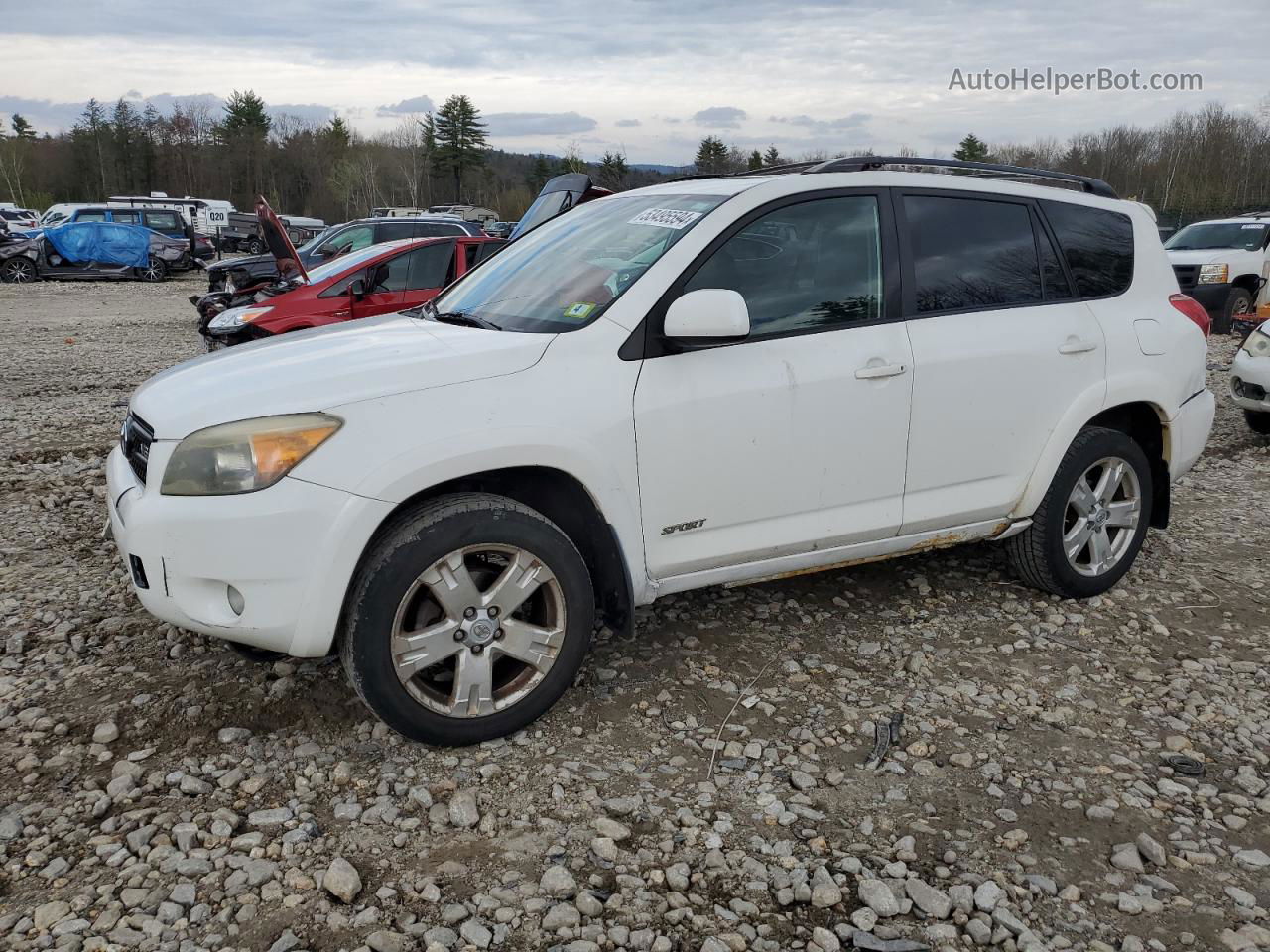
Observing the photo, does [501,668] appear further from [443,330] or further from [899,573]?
[899,573]

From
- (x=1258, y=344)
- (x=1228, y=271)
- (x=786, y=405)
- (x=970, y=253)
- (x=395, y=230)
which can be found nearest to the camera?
(x=786, y=405)

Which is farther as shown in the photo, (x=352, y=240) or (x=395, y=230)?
(x=395, y=230)

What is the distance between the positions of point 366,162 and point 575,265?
8260 cm

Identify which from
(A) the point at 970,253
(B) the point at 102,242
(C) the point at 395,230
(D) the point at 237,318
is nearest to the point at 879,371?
(A) the point at 970,253

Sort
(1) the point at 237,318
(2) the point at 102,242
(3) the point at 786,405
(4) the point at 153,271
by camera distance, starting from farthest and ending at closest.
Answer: (4) the point at 153,271
(2) the point at 102,242
(1) the point at 237,318
(3) the point at 786,405

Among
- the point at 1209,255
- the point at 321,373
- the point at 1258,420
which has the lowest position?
the point at 1258,420

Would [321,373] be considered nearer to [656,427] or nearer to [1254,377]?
[656,427]

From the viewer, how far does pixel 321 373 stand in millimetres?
3043

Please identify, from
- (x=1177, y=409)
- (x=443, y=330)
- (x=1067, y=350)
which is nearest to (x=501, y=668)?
(x=443, y=330)

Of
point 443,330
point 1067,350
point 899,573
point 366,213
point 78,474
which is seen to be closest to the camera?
point 443,330

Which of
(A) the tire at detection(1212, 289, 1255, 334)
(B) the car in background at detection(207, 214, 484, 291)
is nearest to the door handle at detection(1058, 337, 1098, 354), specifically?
(B) the car in background at detection(207, 214, 484, 291)

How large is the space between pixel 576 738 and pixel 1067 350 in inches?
102

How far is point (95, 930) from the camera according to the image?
237 centimetres

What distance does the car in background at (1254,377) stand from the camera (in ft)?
24.8
